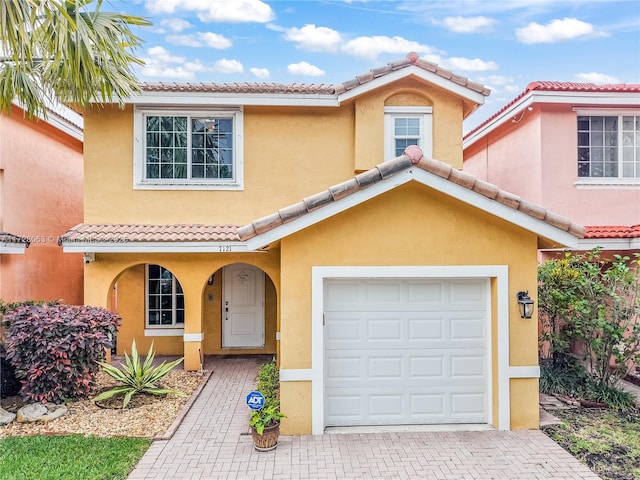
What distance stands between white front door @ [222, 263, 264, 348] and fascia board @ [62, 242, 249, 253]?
9.37ft

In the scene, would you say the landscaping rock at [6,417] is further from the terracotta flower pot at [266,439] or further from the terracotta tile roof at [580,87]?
the terracotta tile roof at [580,87]

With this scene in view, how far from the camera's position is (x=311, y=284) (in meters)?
7.36

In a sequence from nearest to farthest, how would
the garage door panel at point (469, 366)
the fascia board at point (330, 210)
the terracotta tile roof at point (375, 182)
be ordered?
1. the terracotta tile roof at point (375, 182)
2. the fascia board at point (330, 210)
3. the garage door panel at point (469, 366)

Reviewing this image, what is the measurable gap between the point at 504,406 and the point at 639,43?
10417 mm

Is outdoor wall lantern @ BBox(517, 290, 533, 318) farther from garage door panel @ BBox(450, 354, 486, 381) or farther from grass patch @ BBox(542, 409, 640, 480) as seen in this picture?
grass patch @ BBox(542, 409, 640, 480)

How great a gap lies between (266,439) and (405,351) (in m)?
2.99

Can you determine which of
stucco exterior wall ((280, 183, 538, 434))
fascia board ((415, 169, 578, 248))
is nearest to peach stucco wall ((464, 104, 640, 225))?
fascia board ((415, 169, 578, 248))

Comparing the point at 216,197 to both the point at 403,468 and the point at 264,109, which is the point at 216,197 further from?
the point at 403,468

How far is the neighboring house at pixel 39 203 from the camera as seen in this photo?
12.0 meters

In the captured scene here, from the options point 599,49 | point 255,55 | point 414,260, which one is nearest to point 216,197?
point 414,260

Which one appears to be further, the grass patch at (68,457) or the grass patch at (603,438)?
the grass patch at (603,438)

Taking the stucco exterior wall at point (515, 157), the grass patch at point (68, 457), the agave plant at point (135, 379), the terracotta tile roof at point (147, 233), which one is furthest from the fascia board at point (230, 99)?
the grass patch at point (68, 457)

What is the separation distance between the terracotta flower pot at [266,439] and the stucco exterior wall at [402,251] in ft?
1.78

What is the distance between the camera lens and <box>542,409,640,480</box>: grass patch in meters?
6.30
